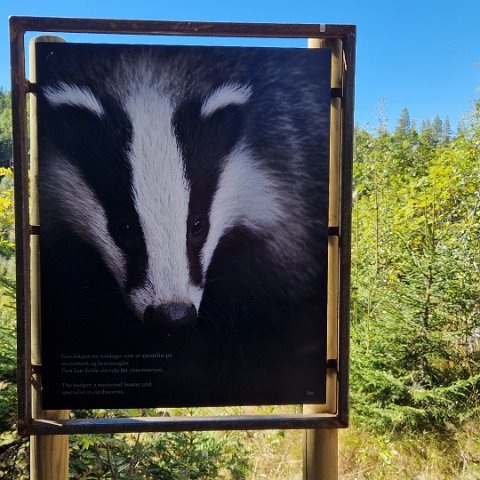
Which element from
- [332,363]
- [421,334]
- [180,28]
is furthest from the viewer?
[421,334]

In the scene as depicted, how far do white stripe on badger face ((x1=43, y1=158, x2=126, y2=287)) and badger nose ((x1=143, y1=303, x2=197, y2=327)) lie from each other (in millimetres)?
203

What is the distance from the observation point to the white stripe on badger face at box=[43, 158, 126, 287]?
1.62 meters

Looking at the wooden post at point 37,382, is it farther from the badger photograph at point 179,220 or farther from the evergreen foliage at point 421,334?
the evergreen foliage at point 421,334

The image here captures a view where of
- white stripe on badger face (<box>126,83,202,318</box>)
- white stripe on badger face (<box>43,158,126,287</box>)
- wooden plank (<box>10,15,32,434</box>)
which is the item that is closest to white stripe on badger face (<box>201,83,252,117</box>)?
white stripe on badger face (<box>126,83,202,318</box>)

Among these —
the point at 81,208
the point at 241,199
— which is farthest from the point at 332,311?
the point at 81,208

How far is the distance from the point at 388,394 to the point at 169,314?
2.48 metres

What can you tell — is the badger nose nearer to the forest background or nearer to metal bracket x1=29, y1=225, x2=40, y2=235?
metal bracket x1=29, y1=225, x2=40, y2=235

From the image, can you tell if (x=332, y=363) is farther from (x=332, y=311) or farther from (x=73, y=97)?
(x=73, y=97)

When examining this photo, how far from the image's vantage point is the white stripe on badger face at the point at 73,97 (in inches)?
62.7

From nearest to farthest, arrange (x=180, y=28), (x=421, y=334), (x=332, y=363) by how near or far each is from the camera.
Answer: (x=180, y=28), (x=332, y=363), (x=421, y=334)

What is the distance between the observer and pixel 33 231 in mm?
1637

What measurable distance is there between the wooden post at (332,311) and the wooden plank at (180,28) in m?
0.08

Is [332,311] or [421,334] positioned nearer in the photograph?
[332,311]

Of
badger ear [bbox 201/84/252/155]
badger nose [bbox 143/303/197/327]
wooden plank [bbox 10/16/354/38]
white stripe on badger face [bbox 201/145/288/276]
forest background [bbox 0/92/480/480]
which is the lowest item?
forest background [bbox 0/92/480/480]
